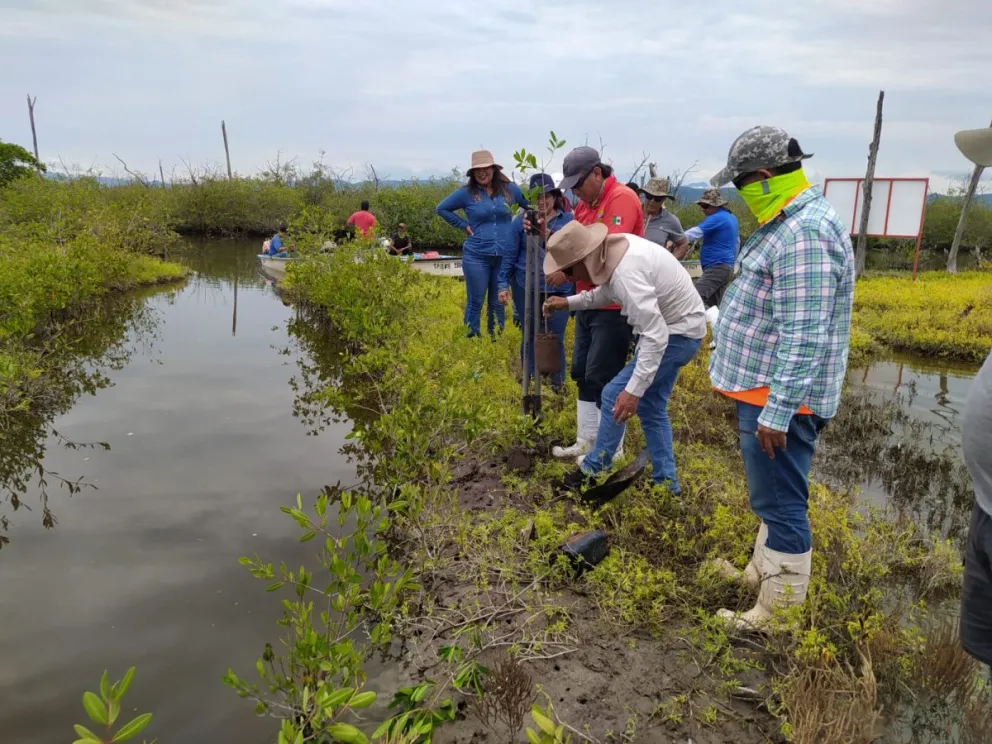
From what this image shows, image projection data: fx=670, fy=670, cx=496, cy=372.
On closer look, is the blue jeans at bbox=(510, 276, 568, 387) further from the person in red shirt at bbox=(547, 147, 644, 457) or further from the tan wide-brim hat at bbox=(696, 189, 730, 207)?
the tan wide-brim hat at bbox=(696, 189, 730, 207)

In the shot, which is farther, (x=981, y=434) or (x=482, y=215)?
(x=482, y=215)

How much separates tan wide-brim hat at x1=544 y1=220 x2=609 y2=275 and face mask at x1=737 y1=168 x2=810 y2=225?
3.32 feet

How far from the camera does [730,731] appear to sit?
2.28 meters

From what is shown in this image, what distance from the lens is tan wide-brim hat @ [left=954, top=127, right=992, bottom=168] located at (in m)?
1.75

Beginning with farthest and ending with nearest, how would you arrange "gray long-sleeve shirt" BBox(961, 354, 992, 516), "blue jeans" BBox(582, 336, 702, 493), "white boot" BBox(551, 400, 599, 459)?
"white boot" BBox(551, 400, 599, 459) < "blue jeans" BBox(582, 336, 702, 493) < "gray long-sleeve shirt" BBox(961, 354, 992, 516)

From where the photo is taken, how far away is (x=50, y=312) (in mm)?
8617

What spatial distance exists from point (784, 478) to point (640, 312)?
1016 millimetres

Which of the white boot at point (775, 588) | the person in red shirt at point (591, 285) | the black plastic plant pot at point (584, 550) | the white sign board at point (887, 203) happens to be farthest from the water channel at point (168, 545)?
the white sign board at point (887, 203)

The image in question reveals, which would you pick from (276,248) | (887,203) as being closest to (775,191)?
(276,248)

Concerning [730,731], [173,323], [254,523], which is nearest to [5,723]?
[254,523]

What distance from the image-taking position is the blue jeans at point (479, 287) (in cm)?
649

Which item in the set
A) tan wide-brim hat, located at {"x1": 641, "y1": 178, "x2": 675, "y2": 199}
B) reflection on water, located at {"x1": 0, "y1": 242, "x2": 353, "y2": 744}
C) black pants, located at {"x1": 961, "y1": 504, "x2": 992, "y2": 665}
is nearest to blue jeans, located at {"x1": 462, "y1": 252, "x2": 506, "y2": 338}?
tan wide-brim hat, located at {"x1": 641, "y1": 178, "x2": 675, "y2": 199}

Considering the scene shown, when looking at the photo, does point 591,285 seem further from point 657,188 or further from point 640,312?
point 657,188

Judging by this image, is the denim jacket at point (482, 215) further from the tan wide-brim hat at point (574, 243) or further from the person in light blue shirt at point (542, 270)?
the tan wide-brim hat at point (574, 243)
